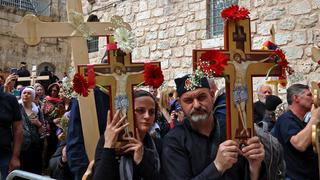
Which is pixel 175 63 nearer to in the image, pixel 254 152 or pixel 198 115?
pixel 198 115

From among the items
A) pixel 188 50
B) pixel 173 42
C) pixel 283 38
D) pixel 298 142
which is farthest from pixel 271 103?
pixel 173 42

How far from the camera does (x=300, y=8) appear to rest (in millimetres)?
7316

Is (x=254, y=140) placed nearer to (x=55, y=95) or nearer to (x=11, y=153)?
(x=11, y=153)

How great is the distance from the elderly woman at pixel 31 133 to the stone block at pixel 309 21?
439 centimetres

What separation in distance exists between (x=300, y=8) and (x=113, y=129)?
5568mm

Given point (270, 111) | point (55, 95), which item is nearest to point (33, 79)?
point (55, 95)

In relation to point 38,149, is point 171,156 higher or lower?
higher

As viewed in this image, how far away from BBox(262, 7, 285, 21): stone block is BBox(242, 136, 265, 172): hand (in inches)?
216

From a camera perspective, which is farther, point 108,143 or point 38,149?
point 38,149

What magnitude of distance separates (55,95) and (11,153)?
2863 mm

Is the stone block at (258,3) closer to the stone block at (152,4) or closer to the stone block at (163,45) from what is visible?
the stone block at (163,45)

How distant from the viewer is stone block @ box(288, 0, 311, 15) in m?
7.23

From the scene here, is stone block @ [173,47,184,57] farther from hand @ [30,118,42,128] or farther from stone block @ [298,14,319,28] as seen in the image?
hand @ [30,118,42,128]

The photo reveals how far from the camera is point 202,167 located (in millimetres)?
2594
